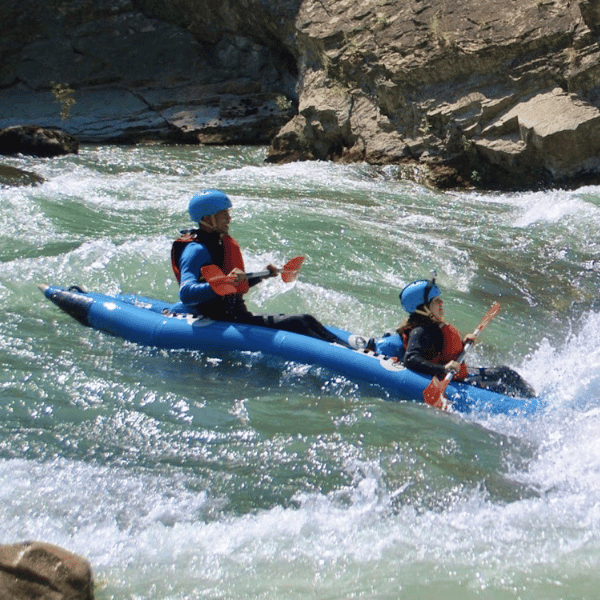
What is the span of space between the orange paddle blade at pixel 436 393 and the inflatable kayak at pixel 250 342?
0.17 feet

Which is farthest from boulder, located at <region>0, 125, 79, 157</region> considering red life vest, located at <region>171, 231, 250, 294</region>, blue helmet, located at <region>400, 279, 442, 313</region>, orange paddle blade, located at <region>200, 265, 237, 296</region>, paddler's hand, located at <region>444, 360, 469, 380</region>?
paddler's hand, located at <region>444, 360, 469, 380</region>

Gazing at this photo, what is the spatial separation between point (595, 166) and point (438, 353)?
601 cm

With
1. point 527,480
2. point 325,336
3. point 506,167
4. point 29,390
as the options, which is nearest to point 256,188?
point 506,167

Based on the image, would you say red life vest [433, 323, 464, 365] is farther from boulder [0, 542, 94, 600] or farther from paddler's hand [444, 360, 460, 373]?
boulder [0, 542, 94, 600]

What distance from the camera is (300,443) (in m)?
3.48

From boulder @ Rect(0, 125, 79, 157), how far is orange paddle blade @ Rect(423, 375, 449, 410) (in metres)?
8.67

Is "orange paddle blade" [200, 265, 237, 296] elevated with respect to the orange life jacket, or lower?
elevated

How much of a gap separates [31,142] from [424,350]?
28.3 ft

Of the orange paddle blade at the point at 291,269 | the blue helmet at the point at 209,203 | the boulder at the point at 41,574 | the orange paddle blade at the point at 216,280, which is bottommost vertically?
the orange paddle blade at the point at 291,269

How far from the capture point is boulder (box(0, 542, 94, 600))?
2.16 m

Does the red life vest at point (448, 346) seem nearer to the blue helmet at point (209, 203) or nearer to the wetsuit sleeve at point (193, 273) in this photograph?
the wetsuit sleeve at point (193, 273)

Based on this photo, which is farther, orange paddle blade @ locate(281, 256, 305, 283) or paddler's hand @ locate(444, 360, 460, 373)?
orange paddle blade @ locate(281, 256, 305, 283)

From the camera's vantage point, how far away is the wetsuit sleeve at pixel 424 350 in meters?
4.19

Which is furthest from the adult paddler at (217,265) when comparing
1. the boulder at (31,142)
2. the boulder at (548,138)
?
the boulder at (31,142)
